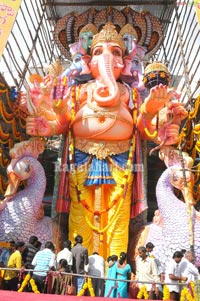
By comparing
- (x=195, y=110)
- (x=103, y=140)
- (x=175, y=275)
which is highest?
(x=195, y=110)

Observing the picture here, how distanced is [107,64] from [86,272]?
4351 mm

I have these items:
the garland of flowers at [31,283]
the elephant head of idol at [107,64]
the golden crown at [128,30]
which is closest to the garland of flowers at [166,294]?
the garland of flowers at [31,283]

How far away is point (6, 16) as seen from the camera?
8.73 metres

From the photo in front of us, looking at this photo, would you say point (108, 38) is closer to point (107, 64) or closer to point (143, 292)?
point (107, 64)

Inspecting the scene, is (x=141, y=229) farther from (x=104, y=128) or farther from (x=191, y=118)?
(x=191, y=118)

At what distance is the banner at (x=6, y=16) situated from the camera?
27.6 ft

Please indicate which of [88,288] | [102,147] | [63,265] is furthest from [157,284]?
[102,147]

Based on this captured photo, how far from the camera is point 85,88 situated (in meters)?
8.88

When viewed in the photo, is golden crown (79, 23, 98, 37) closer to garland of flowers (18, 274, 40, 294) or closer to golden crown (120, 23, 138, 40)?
golden crown (120, 23, 138, 40)

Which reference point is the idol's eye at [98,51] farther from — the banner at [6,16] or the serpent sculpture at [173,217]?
the serpent sculpture at [173,217]

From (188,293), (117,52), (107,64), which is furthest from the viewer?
(117,52)

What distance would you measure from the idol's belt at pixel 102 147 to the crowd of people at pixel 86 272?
2.73 metres

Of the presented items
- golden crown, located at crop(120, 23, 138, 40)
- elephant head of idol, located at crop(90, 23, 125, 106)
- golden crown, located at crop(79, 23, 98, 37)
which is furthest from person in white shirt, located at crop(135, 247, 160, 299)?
golden crown, located at crop(120, 23, 138, 40)

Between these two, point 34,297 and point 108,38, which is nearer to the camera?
point 34,297
